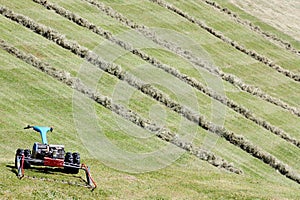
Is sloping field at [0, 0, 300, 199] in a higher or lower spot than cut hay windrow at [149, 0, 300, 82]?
lower

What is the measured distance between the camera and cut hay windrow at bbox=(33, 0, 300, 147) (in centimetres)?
5725

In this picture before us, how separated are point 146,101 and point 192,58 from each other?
17440 mm

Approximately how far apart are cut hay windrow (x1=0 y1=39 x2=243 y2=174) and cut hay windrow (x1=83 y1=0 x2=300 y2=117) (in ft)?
67.0

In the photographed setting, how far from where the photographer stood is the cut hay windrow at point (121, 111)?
4609 cm

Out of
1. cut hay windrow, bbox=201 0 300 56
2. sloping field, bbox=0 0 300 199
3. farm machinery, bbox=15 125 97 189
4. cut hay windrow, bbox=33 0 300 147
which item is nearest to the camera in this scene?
farm machinery, bbox=15 125 97 189

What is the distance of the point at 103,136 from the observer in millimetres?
42781

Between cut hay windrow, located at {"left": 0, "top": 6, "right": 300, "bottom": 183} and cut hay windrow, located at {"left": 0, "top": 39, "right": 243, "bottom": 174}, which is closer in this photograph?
cut hay windrow, located at {"left": 0, "top": 39, "right": 243, "bottom": 174}

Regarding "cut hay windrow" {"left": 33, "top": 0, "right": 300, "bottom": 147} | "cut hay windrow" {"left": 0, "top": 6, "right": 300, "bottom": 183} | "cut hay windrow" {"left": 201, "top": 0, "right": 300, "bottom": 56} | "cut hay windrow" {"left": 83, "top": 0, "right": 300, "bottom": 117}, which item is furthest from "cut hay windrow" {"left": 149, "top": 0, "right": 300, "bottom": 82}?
"cut hay windrow" {"left": 0, "top": 6, "right": 300, "bottom": 183}

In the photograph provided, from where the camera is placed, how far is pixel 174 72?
61.1 meters

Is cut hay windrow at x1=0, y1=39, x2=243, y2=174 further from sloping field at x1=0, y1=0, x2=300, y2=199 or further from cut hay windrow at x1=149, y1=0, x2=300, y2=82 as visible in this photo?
cut hay windrow at x1=149, y1=0, x2=300, y2=82

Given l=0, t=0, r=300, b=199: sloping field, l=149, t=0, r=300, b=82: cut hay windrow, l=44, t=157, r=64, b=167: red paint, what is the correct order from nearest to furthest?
l=44, t=157, r=64, b=167: red paint, l=0, t=0, r=300, b=199: sloping field, l=149, t=0, r=300, b=82: cut hay windrow

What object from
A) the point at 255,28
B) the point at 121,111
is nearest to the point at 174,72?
the point at 121,111

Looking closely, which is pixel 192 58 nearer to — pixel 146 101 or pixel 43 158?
pixel 146 101

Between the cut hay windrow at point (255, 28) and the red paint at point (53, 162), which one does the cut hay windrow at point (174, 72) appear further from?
the red paint at point (53, 162)
